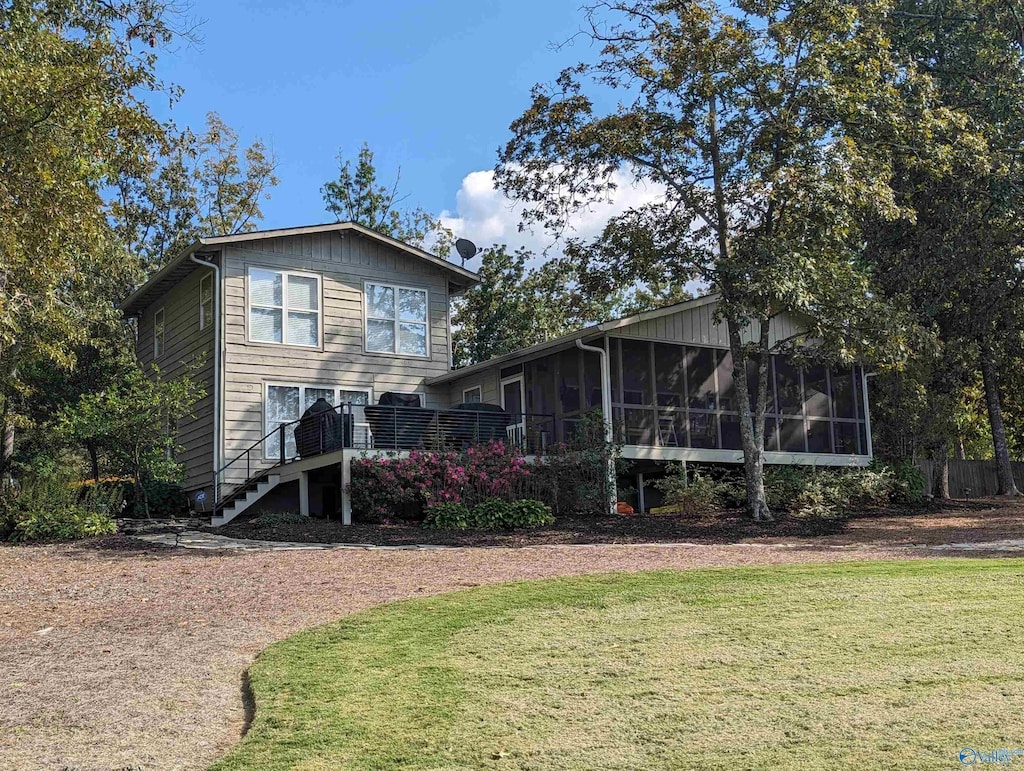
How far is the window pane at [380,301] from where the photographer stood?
68.5 feet

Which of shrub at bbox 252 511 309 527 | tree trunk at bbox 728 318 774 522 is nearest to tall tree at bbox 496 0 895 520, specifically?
tree trunk at bbox 728 318 774 522

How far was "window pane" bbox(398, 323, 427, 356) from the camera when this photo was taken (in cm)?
2119

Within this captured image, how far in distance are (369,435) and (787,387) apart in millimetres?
9363

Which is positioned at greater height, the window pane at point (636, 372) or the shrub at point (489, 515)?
the window pane at point (636, 372)

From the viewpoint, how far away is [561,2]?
17188 mm

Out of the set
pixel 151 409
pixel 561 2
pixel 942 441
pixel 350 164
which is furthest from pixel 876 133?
pixel 350 164

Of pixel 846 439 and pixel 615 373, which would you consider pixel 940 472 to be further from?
pixel 615 373

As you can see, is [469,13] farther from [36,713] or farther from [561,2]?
[36,713]

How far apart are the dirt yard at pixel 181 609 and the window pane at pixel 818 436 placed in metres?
5.38

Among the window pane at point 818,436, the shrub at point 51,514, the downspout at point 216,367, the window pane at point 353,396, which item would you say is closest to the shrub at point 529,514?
the window pane at point 353,396

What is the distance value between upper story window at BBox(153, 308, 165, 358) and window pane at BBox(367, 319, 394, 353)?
5.03 meters

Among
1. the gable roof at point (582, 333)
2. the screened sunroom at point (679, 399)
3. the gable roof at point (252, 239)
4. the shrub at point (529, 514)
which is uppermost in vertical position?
the gable roof at point (252, 239)

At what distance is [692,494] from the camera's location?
58.5ft

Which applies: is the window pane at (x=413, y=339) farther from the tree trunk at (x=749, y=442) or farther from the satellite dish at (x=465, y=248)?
the tree trunk at (x=749, y=442)
